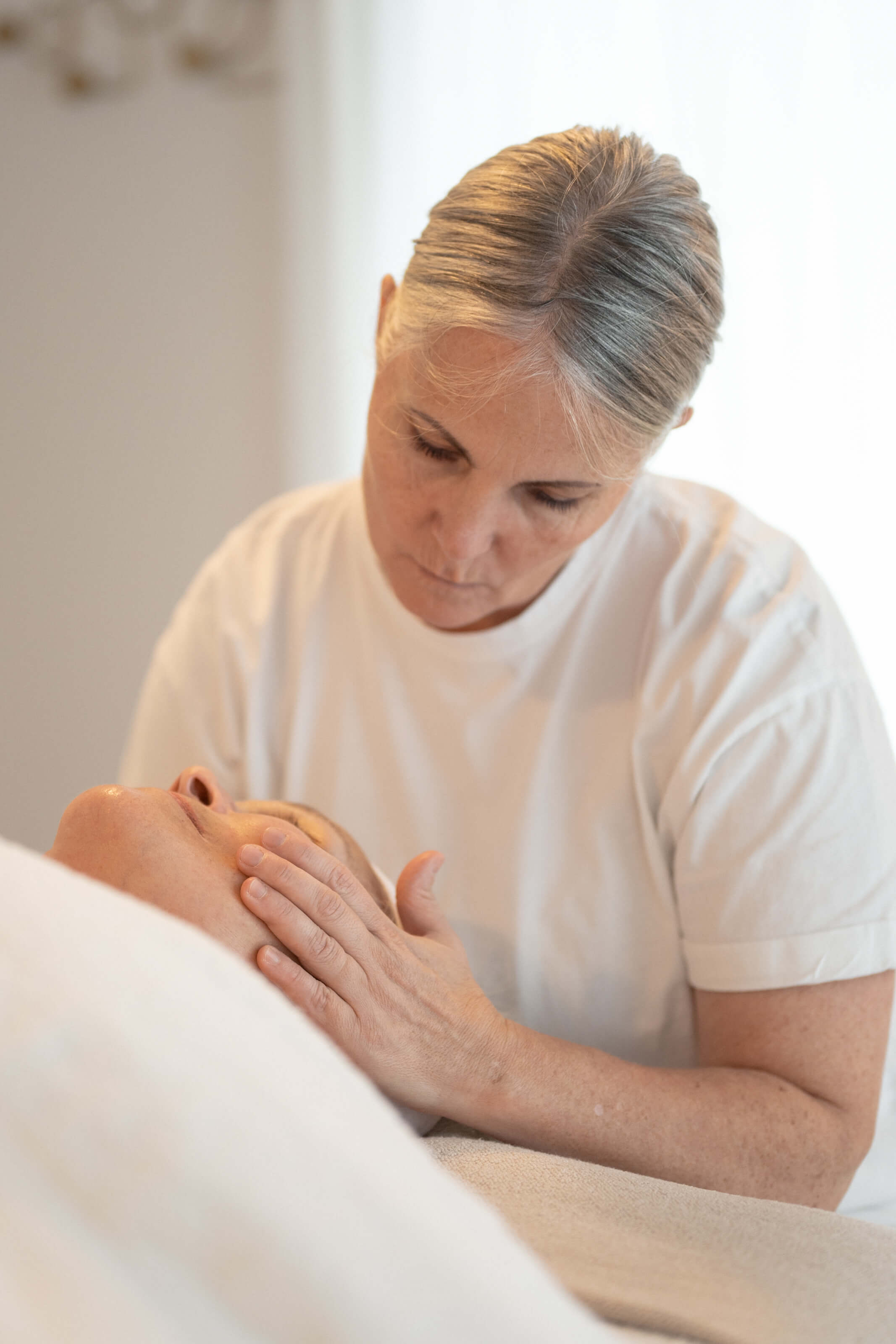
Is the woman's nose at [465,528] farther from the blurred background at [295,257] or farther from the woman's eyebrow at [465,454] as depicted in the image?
the blurred background at [295,257]

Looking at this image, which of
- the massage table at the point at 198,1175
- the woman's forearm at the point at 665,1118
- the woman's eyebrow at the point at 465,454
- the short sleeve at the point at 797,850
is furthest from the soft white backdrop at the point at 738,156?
the massage table at the point at 198,1175

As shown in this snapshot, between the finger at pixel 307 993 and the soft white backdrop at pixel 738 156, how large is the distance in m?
1.65

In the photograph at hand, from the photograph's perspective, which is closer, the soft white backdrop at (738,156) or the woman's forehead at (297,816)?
the woman's forehead at (297,816)

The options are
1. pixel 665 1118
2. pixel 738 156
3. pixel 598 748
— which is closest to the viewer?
pixel 665 1118

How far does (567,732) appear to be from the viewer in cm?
133

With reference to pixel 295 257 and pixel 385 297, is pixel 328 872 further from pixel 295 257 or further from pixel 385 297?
pixel 295 257

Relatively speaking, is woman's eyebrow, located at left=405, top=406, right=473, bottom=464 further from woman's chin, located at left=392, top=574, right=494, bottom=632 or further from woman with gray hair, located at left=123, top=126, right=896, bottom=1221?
woman's chin, located at left=392, top=574, right=494, bottom=632

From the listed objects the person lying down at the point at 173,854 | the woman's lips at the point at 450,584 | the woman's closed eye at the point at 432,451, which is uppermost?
the woman's closed eye at the point at 432,451

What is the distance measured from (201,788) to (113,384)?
1664mm

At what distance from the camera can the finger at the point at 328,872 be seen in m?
0.98

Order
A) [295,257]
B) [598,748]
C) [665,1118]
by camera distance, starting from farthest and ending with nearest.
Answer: [295,257] < [598,748] < [665,1118]

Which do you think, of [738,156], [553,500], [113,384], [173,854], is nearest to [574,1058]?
[173,854]

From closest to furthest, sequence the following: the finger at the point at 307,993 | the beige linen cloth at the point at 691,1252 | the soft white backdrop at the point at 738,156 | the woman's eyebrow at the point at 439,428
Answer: the beige linen cloth at the point at 691,1252
the finger at the point at 307,993
the woman's eyebrow at the point at 439,428
the soft white backdrop at the point at 738,156

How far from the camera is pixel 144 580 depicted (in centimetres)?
266
